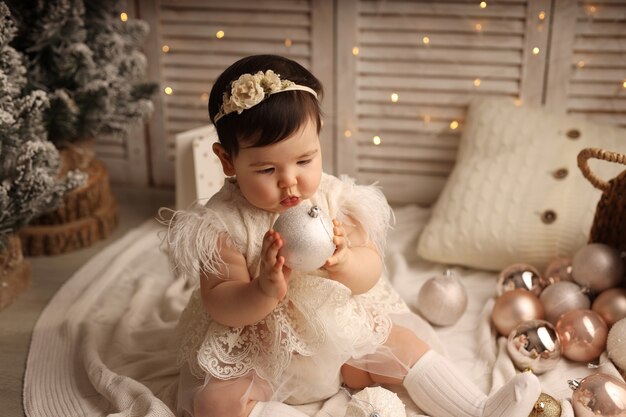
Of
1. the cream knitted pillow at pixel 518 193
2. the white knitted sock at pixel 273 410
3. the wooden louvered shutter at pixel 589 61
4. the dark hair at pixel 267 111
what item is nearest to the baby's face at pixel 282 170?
the dark hair at pixel 267 111

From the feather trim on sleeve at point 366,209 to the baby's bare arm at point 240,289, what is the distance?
0.22m

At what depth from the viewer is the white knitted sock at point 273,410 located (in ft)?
3.76

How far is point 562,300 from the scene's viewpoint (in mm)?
1415

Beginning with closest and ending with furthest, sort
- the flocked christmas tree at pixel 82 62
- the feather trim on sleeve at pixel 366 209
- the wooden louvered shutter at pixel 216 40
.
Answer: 1. the feather trim on sleeve at pixel 366 209
2. the flocked christmas tree at pixel 82 62
3. the wooden louvered shutter at pixel 216 40

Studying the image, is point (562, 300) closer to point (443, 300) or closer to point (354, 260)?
point (443, 300)

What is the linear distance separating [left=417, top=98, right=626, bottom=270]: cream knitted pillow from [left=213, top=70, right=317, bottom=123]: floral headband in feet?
2.55

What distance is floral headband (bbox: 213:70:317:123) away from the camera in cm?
104

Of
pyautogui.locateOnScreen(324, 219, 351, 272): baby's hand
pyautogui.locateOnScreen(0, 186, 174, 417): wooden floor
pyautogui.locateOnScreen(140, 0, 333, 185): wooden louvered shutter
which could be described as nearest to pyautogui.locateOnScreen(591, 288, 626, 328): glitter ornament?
pyautogui.locateOnScreen(324, 219, 351, 272): baby's hand

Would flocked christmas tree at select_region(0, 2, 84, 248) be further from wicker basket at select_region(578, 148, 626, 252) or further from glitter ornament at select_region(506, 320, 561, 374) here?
wicker basket at select_region(578, 148, 626, 252)

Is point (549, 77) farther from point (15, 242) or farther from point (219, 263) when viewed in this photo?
point (15, 242)

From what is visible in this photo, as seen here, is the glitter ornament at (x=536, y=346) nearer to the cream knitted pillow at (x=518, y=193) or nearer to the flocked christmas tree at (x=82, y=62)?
the cream knitted pillow at (x=518, y=193)

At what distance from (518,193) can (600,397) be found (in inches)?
26.5

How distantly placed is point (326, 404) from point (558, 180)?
83 centimetres

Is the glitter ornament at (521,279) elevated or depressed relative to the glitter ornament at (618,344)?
elevated
